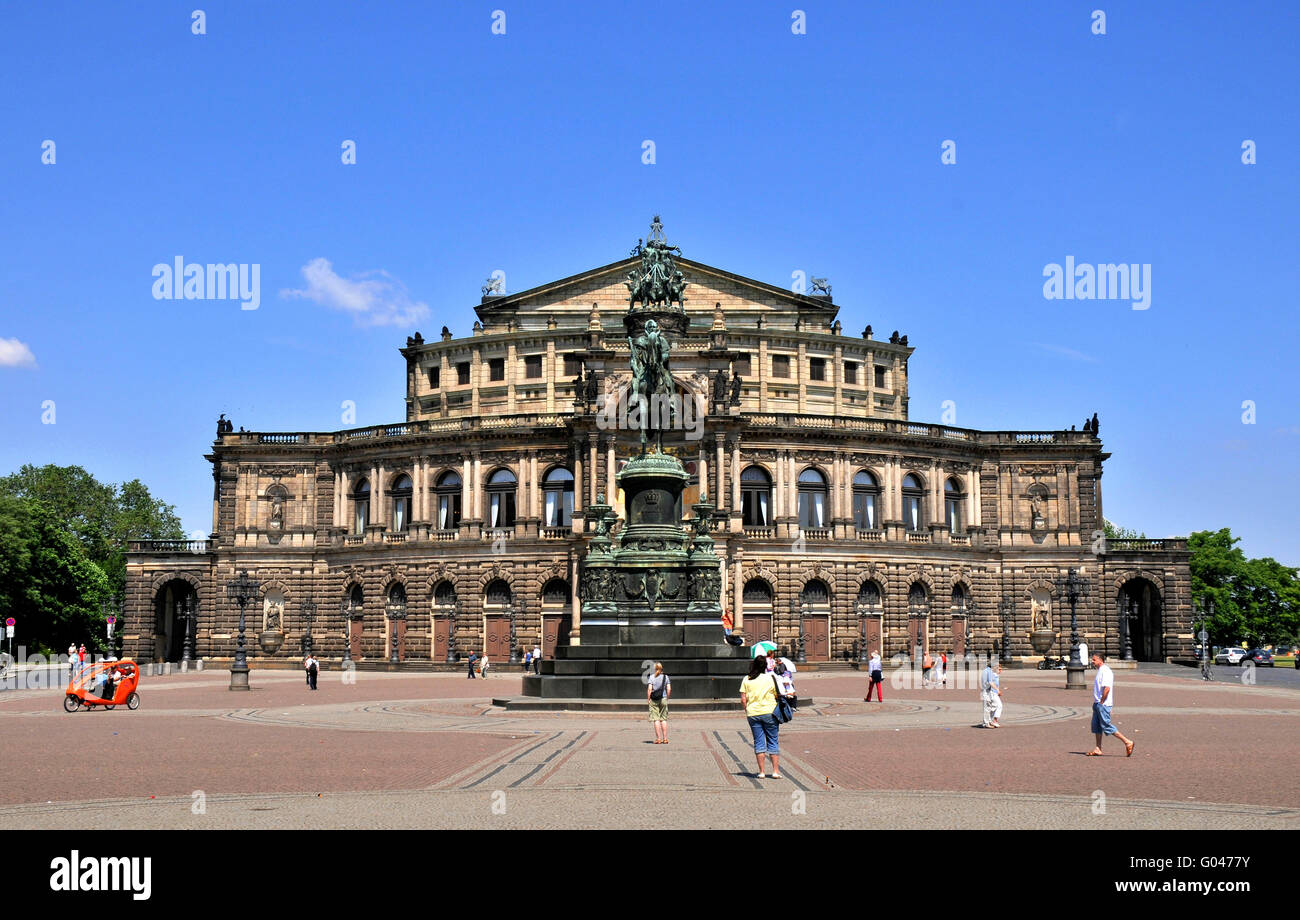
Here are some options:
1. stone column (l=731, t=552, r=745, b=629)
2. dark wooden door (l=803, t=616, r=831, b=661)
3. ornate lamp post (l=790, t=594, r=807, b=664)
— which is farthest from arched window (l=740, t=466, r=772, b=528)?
dark wooden door (l=803, t=616, r=831, b=661)

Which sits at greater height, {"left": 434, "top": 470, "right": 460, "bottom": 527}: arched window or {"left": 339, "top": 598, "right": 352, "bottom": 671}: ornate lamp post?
{"left": 434, "top": 470, "right": 460, "bottom": 527}: arched window

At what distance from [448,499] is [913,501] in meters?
29.0

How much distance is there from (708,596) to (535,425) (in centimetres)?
4090

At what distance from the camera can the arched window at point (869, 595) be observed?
237 ft

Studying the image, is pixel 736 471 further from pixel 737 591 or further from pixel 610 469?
pixel 610 469

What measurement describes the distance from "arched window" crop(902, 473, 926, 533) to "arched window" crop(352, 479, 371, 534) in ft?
112

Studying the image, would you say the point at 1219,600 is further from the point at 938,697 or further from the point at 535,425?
the point at 938,697

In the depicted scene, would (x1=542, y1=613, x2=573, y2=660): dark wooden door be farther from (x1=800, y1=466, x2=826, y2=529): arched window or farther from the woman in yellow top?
the woman in yellow top

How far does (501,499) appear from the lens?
244 feet

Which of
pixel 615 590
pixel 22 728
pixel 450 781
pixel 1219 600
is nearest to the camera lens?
pixel 450 781

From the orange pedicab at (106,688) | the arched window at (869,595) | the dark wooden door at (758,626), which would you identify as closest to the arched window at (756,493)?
the dark wooden door at (758,626)

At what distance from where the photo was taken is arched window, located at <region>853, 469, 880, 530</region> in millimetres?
74062
